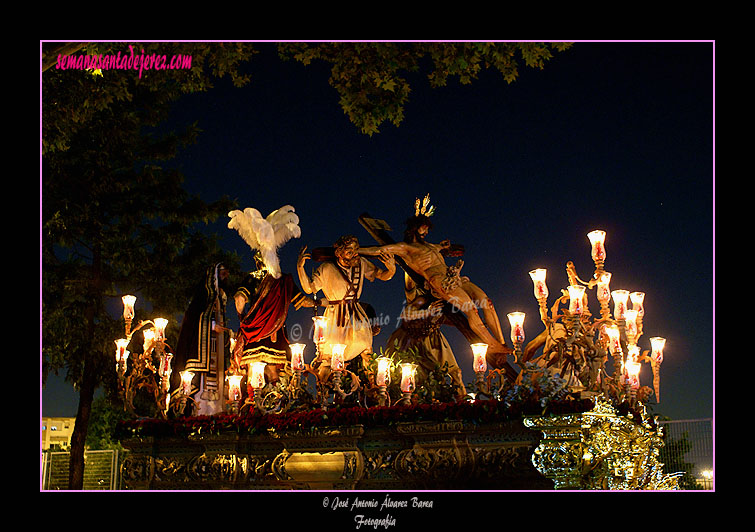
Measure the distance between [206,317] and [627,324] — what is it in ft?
22.8

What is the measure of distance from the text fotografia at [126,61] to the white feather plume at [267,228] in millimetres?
3414

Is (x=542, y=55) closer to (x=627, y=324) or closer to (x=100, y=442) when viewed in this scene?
(x=627, y=324)

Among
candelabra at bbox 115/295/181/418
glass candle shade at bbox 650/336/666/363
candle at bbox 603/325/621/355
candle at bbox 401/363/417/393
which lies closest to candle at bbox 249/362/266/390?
candelabra at bbox 115/295/181/418

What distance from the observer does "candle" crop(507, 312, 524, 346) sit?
1010 centimetres

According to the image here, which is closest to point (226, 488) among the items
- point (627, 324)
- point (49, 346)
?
point (627, 324)

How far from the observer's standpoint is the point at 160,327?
40.6ft

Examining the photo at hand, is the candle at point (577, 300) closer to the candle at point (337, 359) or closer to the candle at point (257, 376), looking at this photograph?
the candle at point (337, 359)

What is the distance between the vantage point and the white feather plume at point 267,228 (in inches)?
549

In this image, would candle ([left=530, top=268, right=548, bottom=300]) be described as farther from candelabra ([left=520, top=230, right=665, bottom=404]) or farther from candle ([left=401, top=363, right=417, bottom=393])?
candle ([left=401, top=363, right=417, bottom=393])

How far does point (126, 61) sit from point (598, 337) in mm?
7691

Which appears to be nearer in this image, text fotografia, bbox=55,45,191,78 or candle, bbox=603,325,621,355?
text fotografia, bbox=55,45,191,78

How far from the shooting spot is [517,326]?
10164 mm

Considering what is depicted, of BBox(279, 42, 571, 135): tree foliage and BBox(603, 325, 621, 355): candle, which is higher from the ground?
BBox(279, 42, 571, 135): tree foliage
